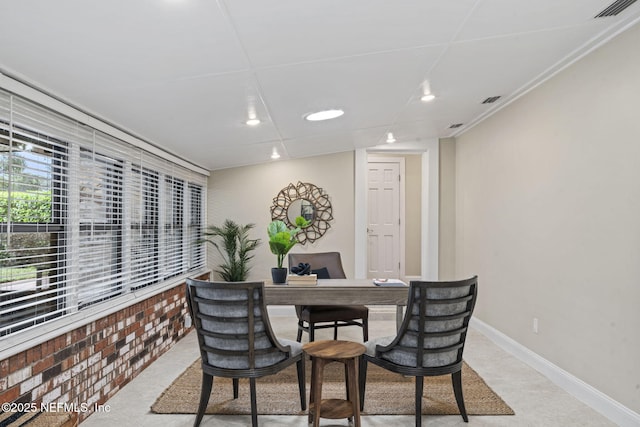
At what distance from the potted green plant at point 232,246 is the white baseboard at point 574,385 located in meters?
3.08

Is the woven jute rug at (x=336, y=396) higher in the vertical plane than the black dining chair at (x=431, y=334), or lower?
lower

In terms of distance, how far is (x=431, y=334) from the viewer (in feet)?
8.36

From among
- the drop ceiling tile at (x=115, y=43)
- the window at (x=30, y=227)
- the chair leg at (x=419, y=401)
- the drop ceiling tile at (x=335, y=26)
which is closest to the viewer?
the drop ceiling tile at (x=115, y=43)

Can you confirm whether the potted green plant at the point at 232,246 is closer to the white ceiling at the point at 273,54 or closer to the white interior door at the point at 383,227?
the white ceiling at the point at 273,54

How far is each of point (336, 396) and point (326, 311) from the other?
0.96 metres

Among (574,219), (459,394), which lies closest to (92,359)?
(459,394)

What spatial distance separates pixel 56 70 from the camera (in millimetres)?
2076

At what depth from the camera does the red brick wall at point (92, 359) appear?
221cm

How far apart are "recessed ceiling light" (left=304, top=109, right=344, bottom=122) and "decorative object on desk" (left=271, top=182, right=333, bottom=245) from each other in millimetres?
1971

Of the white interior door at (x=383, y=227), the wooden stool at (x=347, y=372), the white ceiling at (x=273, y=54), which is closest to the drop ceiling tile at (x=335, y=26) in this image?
the white ceiling at (x=273, y=54)

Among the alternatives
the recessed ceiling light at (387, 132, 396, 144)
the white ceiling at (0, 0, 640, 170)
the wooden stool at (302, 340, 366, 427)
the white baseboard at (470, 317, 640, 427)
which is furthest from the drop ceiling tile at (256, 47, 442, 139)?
the white baseboard at (470, 317, 640, 427)

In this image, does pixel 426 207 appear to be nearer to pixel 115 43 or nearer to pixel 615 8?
pixel 615 8

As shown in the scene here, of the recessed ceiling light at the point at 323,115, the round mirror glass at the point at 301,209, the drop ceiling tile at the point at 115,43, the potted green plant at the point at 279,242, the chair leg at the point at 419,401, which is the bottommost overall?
the chair leg at the point at 419,401

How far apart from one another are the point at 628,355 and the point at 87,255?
11.4 feet
